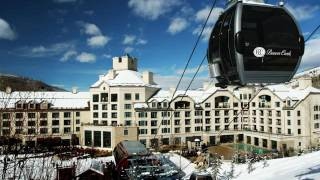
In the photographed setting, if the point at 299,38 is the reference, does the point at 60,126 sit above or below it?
below

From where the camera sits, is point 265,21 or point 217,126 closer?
point 265,21

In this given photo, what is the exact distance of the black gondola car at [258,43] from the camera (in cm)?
635

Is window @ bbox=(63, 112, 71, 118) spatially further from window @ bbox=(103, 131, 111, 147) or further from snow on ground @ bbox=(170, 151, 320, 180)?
snow on ground @ bbox=(170, 151, 320, 180)

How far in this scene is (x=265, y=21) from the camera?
653 cm

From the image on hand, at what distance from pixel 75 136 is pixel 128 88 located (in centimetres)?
1184

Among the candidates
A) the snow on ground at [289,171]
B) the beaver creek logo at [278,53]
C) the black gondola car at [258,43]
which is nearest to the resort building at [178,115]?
the snow on ground at [289,171]

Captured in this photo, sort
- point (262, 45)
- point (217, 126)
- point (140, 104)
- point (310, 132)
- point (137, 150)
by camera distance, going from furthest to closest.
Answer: point (217, 126) → point (140, 104) → point (310, 132) → point (137, 150) → point (262, 45)

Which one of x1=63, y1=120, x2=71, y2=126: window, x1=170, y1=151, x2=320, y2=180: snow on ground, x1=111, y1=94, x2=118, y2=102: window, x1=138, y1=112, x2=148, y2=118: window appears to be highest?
x1=111, y1=94, x2=118, y2=102: window

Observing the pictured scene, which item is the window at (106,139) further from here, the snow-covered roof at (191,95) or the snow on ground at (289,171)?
the snow on ground at (289,171)

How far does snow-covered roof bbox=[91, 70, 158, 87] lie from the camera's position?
55.3 metres

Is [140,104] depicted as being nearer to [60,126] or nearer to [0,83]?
[60,126]

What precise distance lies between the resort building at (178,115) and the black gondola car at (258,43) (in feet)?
146

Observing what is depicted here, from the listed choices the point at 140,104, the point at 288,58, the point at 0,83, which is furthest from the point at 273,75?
the point at 140,104

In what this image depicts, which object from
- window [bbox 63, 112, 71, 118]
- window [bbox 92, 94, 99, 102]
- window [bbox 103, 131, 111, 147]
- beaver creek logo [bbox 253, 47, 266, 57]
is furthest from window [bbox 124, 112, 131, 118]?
beaver creek logo [bbox 253, 47, 266, 57]
